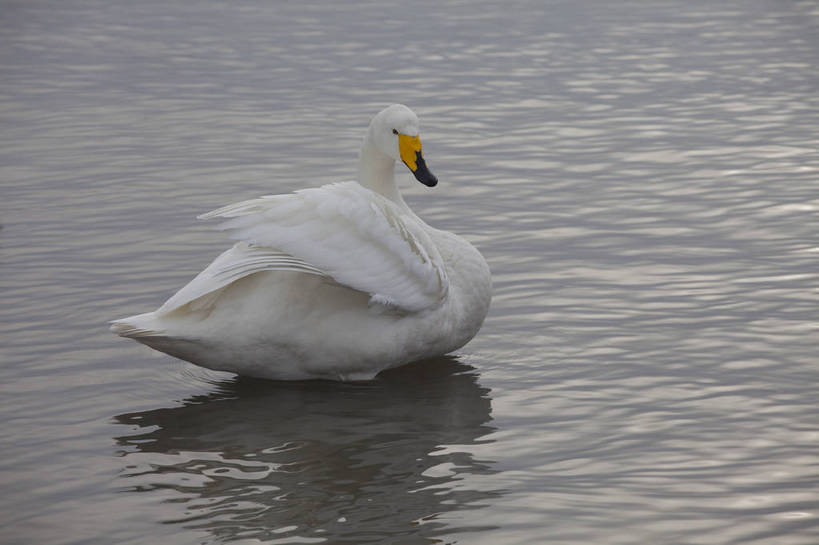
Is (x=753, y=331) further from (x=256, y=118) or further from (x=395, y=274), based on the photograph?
(x=256, y=118)

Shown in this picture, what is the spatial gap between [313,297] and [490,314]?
2122 millimetres

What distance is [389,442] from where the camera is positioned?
25.7ft

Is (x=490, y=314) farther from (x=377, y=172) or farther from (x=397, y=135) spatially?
(x=397, y=135)

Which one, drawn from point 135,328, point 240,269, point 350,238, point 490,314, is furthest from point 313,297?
point 490,314

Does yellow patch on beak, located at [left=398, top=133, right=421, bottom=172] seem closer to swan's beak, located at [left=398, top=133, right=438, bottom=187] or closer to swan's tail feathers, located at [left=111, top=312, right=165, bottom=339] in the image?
swan's beak, located at [left=398, top=133, right=438, bottom=187]

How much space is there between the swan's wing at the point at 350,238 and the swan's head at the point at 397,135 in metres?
0.74

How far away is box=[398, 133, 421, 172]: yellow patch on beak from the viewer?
934 cm

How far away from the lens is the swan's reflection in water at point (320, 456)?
6.79 m

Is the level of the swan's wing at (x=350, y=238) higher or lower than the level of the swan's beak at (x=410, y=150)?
lower

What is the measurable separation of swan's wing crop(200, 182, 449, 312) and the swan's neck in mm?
818

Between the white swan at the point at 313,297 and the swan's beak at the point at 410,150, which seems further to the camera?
the swan's beak at the point at 410,150

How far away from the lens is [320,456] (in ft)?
25.1

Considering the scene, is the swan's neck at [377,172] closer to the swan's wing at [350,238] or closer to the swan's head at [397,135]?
the swan's head at [397,135]

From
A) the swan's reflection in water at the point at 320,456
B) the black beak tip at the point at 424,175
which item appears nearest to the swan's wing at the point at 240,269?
the swan's reflection in water at the point at 320,456
